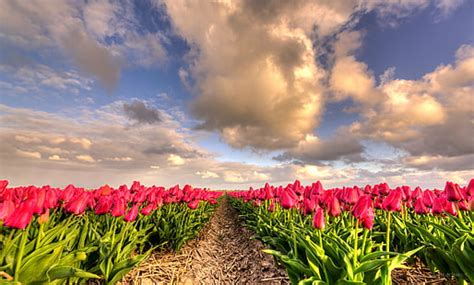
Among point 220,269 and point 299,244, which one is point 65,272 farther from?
point 220,269

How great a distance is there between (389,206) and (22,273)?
444 centimetres

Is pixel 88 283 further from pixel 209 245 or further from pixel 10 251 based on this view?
pixel 209 245

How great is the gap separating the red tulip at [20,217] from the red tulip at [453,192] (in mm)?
5874

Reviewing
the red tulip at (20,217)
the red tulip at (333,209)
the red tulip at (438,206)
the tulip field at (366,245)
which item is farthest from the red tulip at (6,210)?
the red tulip at (438,206)

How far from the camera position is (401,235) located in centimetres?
486

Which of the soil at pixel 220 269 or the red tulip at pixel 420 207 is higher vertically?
the red tulip at pixel 420 207

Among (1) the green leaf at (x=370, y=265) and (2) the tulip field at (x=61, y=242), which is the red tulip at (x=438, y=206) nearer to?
(1) the green leaf at (x=370, y=265)

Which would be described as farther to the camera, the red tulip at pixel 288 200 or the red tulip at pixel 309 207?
the red tulip at pixel 288 200

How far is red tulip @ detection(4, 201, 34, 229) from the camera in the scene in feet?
8.93

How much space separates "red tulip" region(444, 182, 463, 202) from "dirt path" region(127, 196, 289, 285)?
9.99 feet

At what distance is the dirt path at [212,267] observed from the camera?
4.99 metres

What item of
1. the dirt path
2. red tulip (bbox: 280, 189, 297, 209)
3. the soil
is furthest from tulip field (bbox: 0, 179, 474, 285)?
the dirt path

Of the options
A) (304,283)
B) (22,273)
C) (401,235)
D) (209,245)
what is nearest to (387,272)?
(304,283)

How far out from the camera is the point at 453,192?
4.47m
